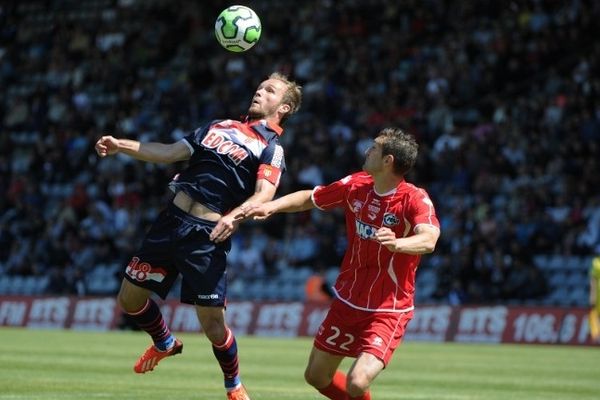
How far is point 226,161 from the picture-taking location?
1147cm

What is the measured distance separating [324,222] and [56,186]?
9.43 m

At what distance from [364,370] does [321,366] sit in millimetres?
675

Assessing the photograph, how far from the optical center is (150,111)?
35.6 metres

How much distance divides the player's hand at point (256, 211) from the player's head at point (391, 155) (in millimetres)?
851

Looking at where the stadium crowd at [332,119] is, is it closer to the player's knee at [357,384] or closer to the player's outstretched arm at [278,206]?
the player's outstretched arm at [278,206]

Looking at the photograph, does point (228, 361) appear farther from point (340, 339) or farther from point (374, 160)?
point (374, 160)

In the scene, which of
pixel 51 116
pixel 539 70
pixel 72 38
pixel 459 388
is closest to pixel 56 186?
pixel 51 116

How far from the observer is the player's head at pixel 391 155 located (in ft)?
33.1

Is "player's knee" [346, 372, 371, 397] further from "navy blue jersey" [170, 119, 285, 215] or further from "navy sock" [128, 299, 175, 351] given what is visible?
"navy sock" [128, 299, 175, 351]

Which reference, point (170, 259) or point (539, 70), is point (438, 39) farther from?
point (170, 259)

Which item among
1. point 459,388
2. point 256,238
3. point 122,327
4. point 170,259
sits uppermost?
point 170,259

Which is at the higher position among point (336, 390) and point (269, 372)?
point (336, 390)

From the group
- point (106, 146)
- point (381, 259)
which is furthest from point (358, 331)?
point (106, 146)

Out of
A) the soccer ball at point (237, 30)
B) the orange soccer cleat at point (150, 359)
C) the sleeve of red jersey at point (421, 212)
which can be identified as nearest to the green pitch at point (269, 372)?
the orange soccer cleat at point (150, 359)
